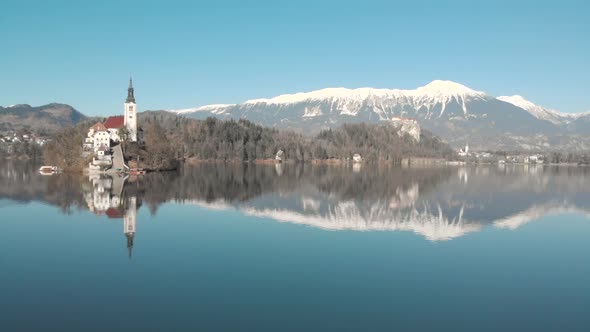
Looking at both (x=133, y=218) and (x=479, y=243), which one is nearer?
(x=479, y=243)

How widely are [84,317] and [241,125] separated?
168336 millimetres

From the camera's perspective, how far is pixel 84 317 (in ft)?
45.5

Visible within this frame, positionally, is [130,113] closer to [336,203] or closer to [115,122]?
[115,122]

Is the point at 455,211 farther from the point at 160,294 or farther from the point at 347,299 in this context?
the point at 160,294

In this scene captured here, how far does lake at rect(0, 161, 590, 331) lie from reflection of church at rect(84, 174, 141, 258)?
20 cm

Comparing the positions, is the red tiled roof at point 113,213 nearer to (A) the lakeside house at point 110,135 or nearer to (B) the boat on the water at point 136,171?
(B) the boat on the water at point 136,171

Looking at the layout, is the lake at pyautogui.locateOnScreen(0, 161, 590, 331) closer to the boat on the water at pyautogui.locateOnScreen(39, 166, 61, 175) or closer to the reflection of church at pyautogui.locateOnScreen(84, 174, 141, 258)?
the reflection of church at pyautogui.locateOnScreen(84, 174, 141, 258)

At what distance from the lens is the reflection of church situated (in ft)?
93.4

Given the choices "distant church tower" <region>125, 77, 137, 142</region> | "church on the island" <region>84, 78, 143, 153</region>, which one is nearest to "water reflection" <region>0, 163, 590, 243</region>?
"church on the island" <region>84, 78, 143, 153</region>

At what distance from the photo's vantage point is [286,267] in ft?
66.0

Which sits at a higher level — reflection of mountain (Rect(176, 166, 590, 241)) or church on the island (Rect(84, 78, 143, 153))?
church on the island (Rect(84, 78, 143, 153))

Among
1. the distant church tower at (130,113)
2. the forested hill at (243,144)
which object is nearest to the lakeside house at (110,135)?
the distant church tower at (130,113)

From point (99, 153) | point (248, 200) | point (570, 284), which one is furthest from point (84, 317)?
point (99, 153)

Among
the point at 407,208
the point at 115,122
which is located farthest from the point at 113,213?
the point at 115,122
